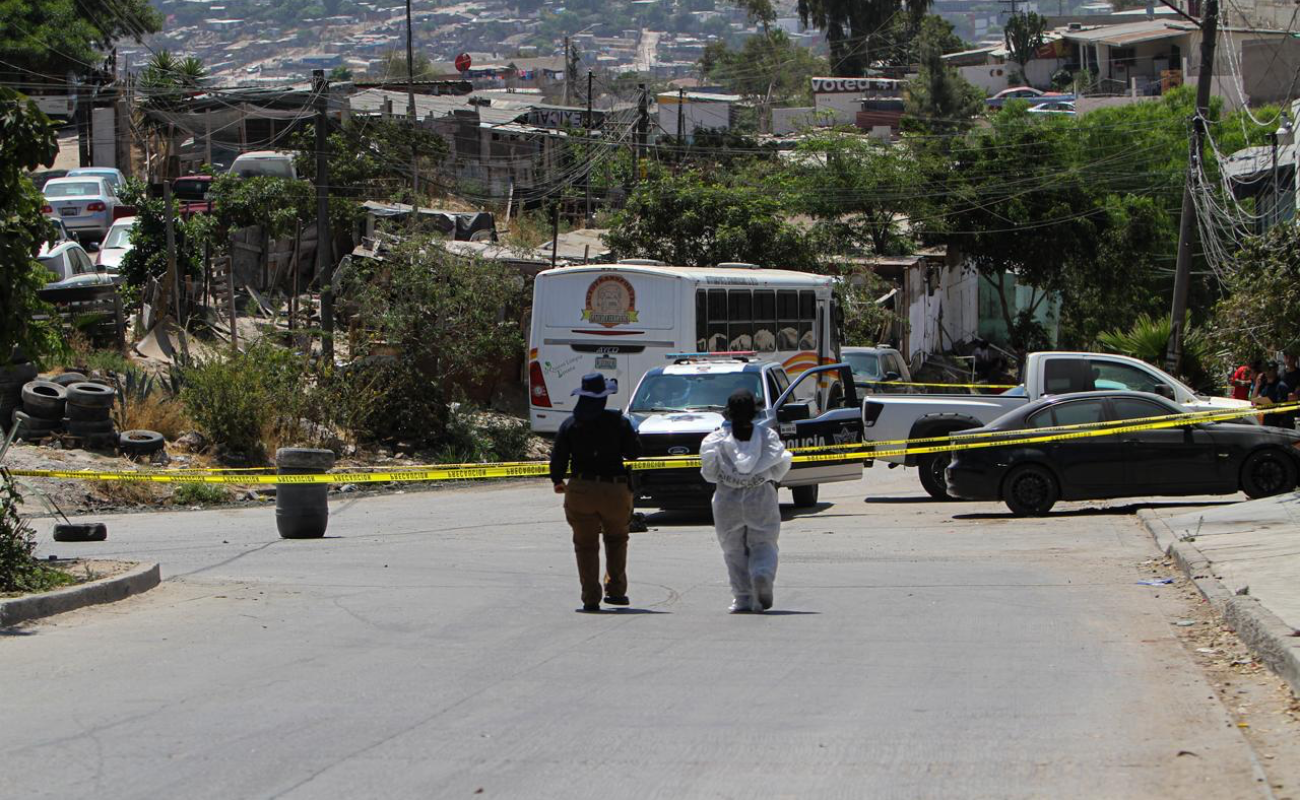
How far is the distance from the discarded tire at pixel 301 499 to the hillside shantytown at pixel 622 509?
0.07m

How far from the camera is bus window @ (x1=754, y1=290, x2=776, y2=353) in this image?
26.6 metres

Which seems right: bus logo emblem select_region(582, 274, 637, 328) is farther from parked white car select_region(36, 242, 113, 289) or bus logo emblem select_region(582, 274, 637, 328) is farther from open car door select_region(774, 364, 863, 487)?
parked white car select_region(36, 242, 113, 289)

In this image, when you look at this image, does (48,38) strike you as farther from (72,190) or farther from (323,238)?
(323,238)

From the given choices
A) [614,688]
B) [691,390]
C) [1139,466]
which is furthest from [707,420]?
[614,688]

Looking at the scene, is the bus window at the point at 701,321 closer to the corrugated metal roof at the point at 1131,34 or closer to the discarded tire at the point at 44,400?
the discarded tire at the point at 44,400

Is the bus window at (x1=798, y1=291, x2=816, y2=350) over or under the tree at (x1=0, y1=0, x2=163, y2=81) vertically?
under

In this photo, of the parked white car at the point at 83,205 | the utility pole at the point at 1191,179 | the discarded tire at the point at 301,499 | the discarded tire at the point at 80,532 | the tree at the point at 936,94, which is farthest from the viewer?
the tree at the point at 936,94

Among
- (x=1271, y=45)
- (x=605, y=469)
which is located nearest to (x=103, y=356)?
(x=605, y=469)

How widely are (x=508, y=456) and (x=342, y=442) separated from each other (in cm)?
330

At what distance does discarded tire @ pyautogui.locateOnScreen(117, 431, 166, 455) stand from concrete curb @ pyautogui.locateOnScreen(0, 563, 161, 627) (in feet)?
33.7

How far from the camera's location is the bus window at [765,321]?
87.1 ft

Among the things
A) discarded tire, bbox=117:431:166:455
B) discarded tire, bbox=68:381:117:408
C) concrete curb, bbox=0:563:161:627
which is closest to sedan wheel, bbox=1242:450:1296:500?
concrete curb, bbox=0:563:161:627

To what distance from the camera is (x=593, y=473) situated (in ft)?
34.8

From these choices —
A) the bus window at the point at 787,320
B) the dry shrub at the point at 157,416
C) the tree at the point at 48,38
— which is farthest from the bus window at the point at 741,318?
the tree at the point at 48,38
